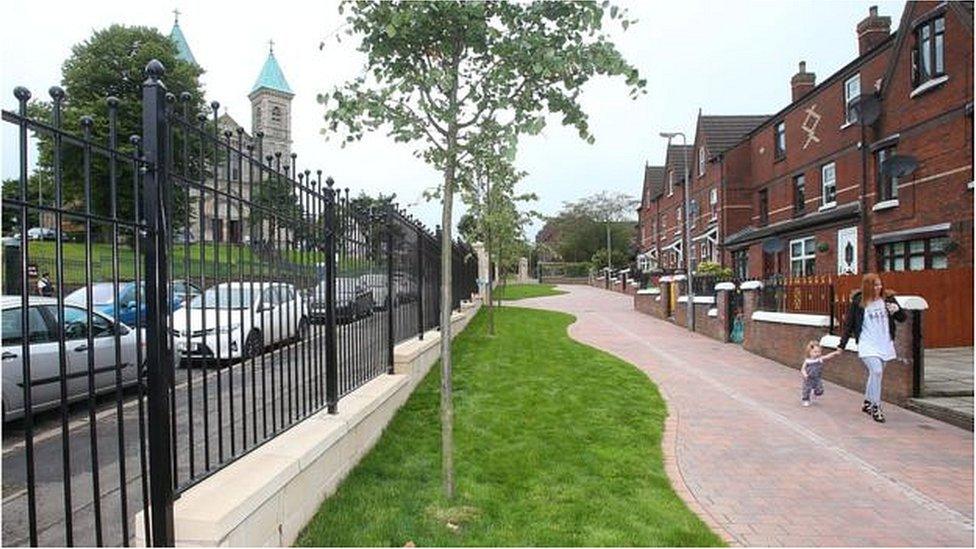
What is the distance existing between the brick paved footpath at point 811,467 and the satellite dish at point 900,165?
10.9 m

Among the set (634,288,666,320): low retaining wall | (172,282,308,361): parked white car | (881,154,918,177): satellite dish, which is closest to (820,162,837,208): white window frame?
(881,154,918,177): satellite dish

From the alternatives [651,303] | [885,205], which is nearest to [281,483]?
[885,205]

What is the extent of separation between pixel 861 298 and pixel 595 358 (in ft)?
17.7

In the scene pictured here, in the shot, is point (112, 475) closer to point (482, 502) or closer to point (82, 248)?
point (482, 502)

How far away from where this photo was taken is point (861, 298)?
8469 mm

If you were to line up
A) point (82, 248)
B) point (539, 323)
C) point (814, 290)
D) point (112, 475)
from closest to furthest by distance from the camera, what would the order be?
point (82, 248) → point (112, 475) → point (814, 290) → point (539, 323)

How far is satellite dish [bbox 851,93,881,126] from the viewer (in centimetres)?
2114

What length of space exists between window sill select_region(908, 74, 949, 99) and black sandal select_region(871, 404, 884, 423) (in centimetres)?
1444

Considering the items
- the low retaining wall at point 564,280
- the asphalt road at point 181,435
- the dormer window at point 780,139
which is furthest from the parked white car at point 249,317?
the low retaining wall at point 564,280

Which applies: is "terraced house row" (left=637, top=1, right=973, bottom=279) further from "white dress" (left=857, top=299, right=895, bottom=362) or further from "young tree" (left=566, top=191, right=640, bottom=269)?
"young tree" (left=566, top=191, right=640, bottom=269)

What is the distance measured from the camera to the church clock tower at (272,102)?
6975 centimetres

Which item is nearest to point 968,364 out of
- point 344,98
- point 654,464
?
point 654,464

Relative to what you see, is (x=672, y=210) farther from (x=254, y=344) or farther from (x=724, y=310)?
(x=254, y=344)

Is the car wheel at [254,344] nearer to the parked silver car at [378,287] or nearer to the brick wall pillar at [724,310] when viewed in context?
the parked silver car at [378,287]
